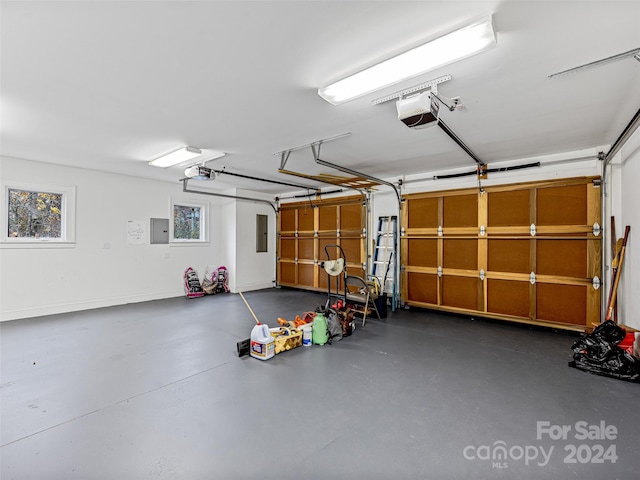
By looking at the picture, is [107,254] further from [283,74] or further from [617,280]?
[617,280]

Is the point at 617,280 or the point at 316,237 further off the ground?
the point at 316,237

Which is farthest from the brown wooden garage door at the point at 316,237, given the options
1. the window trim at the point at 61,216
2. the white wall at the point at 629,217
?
the window trim at the point at 61,216

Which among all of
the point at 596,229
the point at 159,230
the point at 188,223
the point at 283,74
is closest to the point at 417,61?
the point at 283,74

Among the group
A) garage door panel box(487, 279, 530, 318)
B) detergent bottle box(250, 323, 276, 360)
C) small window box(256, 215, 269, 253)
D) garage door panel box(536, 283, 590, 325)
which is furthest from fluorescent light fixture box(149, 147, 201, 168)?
garage door panel box(536, 283, 590, 325)

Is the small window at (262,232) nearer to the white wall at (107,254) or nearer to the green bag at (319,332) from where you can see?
the white wall at (107,254)

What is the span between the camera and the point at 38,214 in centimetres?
504

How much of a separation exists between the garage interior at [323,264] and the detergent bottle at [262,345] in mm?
149

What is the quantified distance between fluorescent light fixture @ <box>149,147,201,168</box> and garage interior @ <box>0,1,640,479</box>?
0.08 metres

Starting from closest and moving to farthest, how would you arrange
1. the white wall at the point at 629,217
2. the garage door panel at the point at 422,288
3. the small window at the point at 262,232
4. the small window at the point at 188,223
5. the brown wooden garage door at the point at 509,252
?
the white wall at the point at 629,217, the brown wooden garage door at the point at 509,252, the garage door panel at the point at 422,288, the small window at the point at 188,223, the small window at the point at 262,232

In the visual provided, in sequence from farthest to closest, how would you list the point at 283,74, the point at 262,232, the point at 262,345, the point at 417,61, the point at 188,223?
the point at 262,232 < the point at 188,223 < the point at 262,345 < the point at 283,74 < the point at 417,61

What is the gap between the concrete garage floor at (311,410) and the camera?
5.73ft

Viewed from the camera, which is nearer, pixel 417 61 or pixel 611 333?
pixel 417 61

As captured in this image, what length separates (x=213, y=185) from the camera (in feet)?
23.1

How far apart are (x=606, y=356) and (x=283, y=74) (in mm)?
4030
